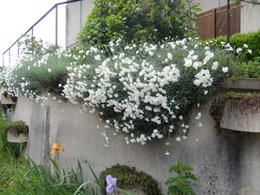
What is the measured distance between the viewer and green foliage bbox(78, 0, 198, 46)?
166 inches

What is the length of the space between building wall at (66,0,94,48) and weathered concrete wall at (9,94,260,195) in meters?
3.19

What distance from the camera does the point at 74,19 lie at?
6.87m

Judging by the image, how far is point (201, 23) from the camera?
29.8ft

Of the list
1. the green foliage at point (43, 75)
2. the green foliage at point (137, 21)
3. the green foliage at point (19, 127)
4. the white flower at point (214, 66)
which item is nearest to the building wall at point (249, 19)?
the green foliage at point (137, 21)

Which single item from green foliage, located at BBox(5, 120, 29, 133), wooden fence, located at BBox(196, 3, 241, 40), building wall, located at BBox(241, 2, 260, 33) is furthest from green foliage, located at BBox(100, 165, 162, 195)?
wooden fence, located at BBox(196, 3, 241, 40)

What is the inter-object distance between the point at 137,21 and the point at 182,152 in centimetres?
252

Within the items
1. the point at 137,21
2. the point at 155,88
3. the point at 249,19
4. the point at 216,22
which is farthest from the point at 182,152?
the point at 216,22

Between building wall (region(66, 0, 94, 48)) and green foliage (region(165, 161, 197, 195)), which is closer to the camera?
green foliage (region(165, 161, 197, 195))

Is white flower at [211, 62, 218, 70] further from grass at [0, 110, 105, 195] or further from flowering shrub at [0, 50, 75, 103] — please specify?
flowering shrub at [0, 50, 75, 103]

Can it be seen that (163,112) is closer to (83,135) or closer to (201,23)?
(83,135)

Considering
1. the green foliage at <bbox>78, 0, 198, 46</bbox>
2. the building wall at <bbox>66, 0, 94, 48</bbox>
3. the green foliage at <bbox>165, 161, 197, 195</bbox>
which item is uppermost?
the building wall at <bbox>66, 0, 94, 48</bbox>

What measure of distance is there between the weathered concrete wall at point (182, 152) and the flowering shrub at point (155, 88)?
14cm

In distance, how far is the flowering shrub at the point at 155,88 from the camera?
2096 mm

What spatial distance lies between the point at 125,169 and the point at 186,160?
558 mm
